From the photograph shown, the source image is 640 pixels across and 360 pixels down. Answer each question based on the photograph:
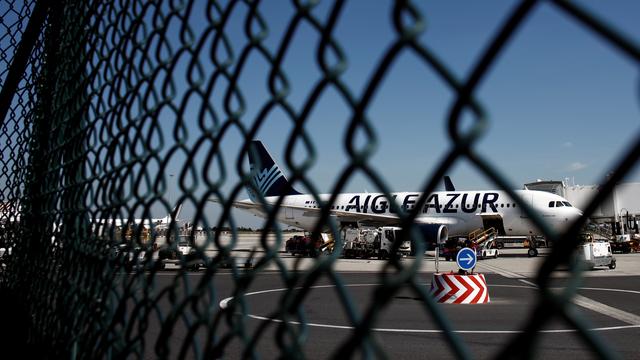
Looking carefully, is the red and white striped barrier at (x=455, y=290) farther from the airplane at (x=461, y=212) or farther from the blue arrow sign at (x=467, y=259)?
the airplane at (x=461, y=212)

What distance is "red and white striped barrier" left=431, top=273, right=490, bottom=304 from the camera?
33.2 ft

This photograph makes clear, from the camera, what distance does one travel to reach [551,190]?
29.7 meters

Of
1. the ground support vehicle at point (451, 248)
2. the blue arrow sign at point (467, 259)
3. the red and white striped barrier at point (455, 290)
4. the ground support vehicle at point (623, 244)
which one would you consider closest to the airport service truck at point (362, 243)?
the ground support vehicle at point (451, 248)

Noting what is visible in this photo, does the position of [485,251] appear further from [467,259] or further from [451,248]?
[467,259]

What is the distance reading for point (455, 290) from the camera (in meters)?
10.1

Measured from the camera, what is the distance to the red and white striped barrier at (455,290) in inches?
398

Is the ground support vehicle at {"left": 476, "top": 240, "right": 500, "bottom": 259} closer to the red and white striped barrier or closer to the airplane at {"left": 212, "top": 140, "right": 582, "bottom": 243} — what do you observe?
the airplane at {"left": 212, "top": 140, "right": 582, "bottom": 243}

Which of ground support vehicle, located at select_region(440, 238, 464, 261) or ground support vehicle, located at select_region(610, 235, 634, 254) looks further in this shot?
ground support vehicle, located at select_region(610, 235, 634, 254)

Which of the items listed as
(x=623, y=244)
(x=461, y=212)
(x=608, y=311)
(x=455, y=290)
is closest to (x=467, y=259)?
(x=455, y=290)

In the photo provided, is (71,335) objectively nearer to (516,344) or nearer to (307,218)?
(516,344)

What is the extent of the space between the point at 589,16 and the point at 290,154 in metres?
0.60

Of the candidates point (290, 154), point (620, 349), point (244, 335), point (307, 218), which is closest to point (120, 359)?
point (244, 335)

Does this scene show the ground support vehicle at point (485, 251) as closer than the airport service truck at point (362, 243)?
Yes

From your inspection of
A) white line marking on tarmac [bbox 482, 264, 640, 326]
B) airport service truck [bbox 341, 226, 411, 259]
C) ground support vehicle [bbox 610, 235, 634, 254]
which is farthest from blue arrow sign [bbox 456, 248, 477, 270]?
ground support vehicle [bbox 610, 235, 634, 254]
